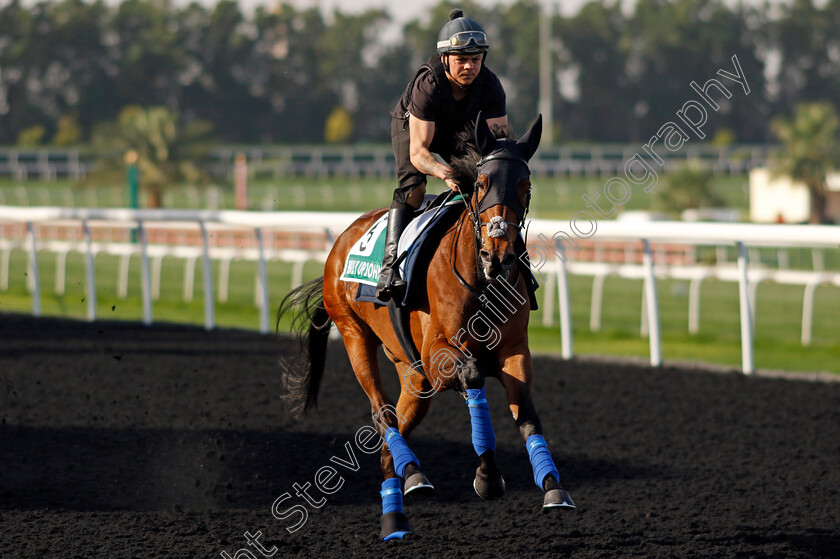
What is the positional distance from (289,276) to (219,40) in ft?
185

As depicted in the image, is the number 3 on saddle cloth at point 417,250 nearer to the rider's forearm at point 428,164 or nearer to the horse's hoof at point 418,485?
the rider's forearm at point 428,164

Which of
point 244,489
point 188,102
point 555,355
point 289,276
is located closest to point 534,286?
point 244,489

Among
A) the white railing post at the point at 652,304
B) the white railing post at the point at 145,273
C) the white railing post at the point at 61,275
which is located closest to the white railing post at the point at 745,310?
the white railing post at the point at 652,304

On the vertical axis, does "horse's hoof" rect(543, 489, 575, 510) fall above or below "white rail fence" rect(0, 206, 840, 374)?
below

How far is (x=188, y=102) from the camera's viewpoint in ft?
234

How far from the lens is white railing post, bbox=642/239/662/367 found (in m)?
7.69

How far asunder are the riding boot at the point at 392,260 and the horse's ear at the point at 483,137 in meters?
0.66

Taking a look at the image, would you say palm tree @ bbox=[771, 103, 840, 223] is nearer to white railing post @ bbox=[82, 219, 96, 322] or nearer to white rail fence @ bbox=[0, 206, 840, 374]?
white rail fence @ bbox=[0, 206, 840, 374]

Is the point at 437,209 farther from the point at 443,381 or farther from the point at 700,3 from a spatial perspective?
the point at 700,3

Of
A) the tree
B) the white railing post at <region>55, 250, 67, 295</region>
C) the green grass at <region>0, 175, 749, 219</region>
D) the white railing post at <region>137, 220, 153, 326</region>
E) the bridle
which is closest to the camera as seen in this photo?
the bridle

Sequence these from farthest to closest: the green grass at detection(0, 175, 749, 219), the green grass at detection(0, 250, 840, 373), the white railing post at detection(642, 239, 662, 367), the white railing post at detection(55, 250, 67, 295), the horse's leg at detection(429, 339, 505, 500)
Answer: the green grass at detection(0, 175, 749, 219)
the white railing post at detection(55, 250, 67, 295)
the green grass at detection(0, 250, 840, 373)
the white railing post at detection(642, 239, 662, 367)
the horse's leg at detection(429, 339, 505, 500)

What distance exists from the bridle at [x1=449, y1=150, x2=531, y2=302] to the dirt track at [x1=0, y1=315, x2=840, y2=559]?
0.95 metres

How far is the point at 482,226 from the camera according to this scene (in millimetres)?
3521

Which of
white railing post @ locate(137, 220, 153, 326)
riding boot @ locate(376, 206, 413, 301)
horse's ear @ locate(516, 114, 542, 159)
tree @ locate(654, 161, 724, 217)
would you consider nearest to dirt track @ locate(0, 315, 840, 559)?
riding boot @ locate(376, 206, 413, 301)
